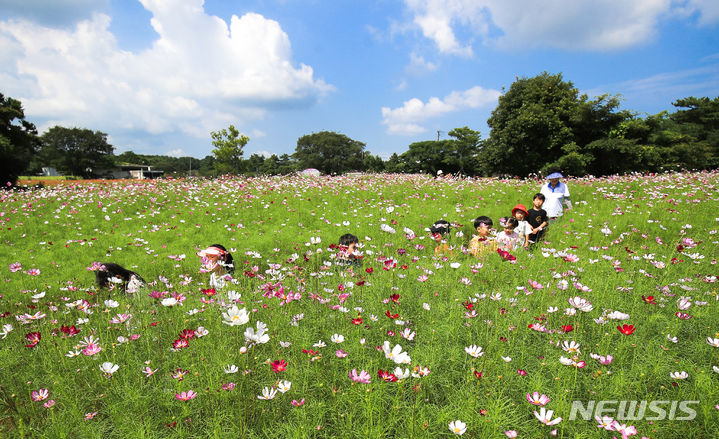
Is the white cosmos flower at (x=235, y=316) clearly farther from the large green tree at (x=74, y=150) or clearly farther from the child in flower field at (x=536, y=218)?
the large green tree at (x=74, y=150)

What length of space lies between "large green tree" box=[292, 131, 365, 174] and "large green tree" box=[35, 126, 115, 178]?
119 ft

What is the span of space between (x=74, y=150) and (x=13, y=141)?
140 feet

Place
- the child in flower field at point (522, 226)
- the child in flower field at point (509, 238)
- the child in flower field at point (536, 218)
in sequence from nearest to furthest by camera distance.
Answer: the child in flower field at point (509, 238), the child in flower field at point (522, 226), the child in flower field at point (536, 218)

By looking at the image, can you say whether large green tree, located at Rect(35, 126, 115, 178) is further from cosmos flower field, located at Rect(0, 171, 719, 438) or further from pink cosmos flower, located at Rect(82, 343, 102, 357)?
pink cosmos flower, located at Rect(82, 343, 102, 357)

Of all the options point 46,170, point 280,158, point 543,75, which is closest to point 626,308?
point 543,75

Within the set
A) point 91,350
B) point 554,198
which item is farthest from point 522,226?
point 91,350

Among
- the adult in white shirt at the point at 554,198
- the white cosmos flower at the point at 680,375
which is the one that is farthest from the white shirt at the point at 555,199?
the white cosmos flower at the point at 680,375

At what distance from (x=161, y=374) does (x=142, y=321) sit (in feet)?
2.64

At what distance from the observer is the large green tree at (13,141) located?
18578 millimetres

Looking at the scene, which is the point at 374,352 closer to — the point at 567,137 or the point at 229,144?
the point at 567,137

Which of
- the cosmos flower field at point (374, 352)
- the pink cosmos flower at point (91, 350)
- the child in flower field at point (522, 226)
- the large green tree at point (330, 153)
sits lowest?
the cosmos flower field at point (374, 352)

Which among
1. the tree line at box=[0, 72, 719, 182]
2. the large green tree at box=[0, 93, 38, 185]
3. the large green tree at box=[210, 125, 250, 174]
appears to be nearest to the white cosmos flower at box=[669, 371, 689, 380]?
the tree line at box=[0, 72, 719, 182]

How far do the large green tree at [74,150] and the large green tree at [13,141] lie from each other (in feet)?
130

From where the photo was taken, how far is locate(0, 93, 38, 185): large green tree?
18.6 m
